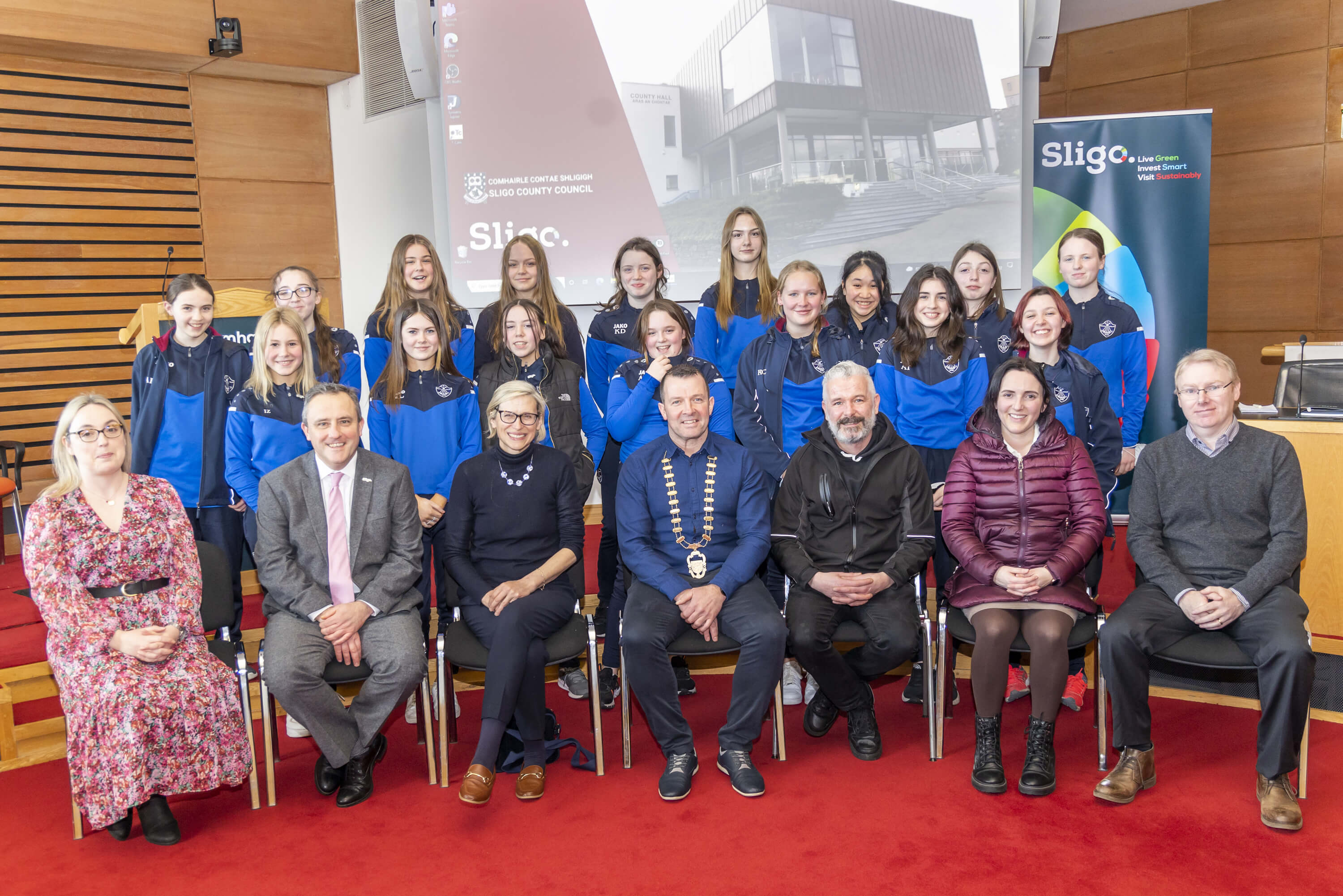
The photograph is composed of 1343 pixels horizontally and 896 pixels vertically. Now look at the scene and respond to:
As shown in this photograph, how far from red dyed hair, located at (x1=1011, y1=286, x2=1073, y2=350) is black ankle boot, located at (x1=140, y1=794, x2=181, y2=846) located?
3157 millimetres

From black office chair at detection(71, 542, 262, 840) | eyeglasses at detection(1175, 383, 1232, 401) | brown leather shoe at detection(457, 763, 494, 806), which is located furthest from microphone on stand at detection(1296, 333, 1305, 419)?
black office chair at detection(71, 542, 262, 840)

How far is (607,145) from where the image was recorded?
229 inches

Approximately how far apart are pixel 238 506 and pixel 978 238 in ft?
13.6

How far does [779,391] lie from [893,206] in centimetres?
242

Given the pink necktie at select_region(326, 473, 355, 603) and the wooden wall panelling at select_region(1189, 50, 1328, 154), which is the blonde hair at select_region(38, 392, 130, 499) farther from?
the wooden wall panelling at select_region(1189, 50, 1328, 154)

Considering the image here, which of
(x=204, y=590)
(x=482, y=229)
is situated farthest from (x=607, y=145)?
(x=204, y=590)

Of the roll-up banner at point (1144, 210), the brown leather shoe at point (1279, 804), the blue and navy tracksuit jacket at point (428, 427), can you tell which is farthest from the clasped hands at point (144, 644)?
the roll-up banner at point (1144, 210)

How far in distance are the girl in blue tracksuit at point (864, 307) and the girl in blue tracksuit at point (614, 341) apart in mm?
756

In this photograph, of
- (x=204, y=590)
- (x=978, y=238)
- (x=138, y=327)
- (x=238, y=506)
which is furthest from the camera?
(x=978, y=238)

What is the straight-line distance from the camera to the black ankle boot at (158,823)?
2729mm

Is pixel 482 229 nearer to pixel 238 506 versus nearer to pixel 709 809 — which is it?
pixel 238 506

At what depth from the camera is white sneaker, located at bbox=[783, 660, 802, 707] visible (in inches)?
146

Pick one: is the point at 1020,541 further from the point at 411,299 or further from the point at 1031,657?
the point at 411,299

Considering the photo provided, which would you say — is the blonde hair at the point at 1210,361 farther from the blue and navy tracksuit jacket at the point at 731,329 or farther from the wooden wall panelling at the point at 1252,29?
the wooden wall panelling at the point at 1252,29
